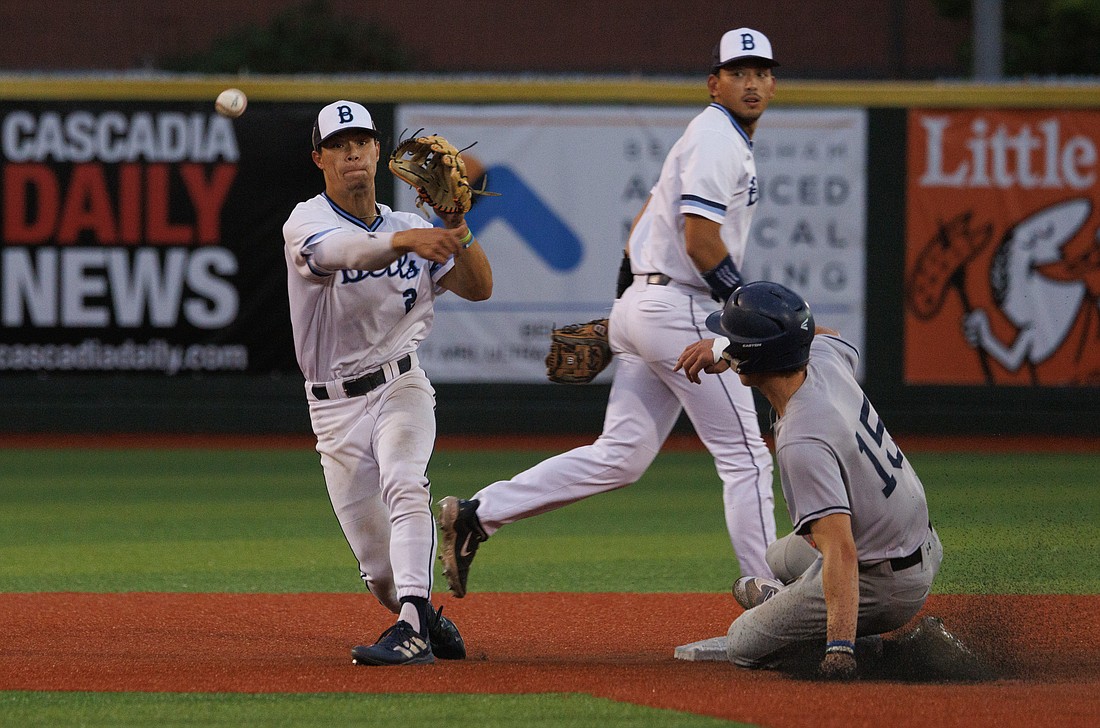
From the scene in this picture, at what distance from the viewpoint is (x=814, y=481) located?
14.5 ft

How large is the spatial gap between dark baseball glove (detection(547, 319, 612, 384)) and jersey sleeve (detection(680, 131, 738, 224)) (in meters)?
0.63

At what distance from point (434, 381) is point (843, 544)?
908 centimetres

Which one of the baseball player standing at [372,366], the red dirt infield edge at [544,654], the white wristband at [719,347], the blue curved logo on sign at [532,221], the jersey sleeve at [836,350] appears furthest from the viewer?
the blue curved logo on sign at [532,221]

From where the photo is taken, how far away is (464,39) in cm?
2441

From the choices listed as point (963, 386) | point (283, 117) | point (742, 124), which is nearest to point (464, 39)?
point (283, 117)

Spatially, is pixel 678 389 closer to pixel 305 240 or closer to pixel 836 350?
pixel 836 350

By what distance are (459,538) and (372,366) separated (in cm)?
73

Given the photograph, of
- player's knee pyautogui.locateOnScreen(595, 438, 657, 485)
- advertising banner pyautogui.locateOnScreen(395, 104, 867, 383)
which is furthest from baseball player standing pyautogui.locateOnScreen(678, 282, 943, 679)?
advertising banner pyautogui.locateOnScreen(395, 104, 867, 383)

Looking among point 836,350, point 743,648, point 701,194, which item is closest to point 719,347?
point 836,350

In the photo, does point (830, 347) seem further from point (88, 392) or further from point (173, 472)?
point (88, 392)

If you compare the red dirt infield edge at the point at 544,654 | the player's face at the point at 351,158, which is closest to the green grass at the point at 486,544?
the red dirt infield edge at the point at 544,654

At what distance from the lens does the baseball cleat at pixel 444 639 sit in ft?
17.0

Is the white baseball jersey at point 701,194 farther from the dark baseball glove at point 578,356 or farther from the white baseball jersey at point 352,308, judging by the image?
the white baseball jersey at point 352,308

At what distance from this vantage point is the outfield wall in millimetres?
13180
